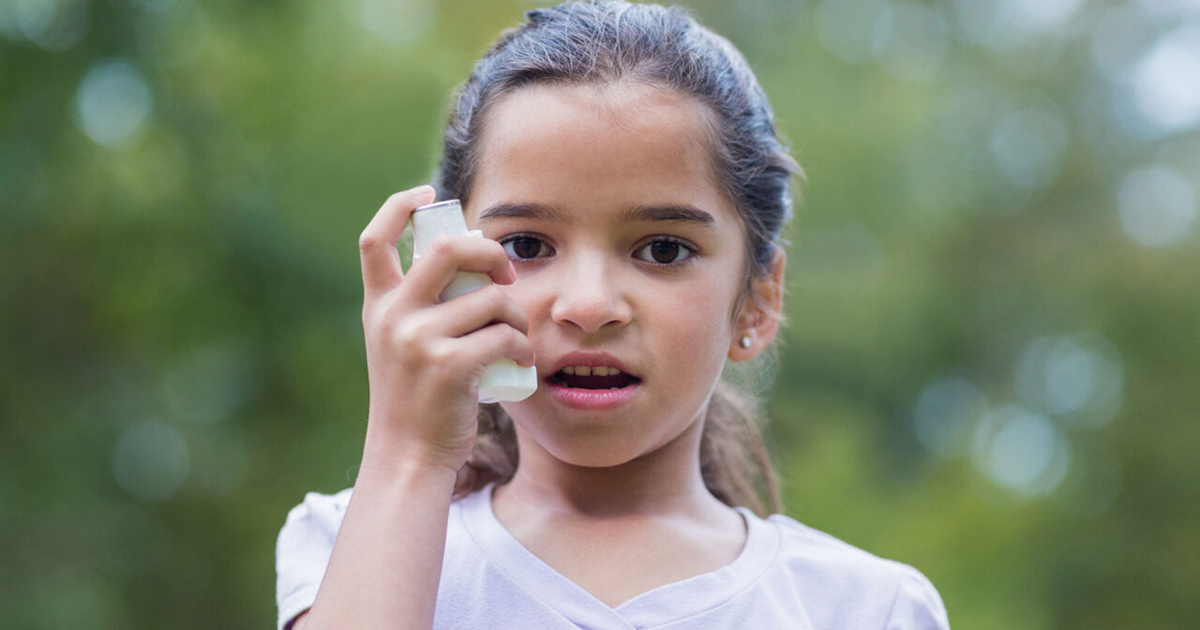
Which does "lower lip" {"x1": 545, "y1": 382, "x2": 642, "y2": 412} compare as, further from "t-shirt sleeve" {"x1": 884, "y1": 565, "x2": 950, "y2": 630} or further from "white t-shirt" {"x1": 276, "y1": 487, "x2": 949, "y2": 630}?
"t-shirt sleeve" {"x1": 884, "y1": 565, "x2": 950, "y2": 630}

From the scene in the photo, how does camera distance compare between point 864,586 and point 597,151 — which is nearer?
point 597,151

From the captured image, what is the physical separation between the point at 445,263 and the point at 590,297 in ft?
0.84

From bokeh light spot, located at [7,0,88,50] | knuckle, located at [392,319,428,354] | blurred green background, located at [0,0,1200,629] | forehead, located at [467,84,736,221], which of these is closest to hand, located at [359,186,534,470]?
knuckle, located at [392,319,428,354]

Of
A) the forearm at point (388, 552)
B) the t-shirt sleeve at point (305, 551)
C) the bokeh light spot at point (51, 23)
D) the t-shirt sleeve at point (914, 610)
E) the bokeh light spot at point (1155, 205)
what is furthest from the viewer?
the bokeh light spot at point (1155, 205)

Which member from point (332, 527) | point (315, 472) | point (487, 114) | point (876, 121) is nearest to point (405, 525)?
point (332, 527)

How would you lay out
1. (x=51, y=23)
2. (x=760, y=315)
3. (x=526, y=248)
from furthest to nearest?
(x=51, y=23) < (x=760, y=315) < (x=526, y=248)

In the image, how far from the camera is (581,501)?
188cm

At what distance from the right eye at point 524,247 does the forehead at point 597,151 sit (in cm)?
6

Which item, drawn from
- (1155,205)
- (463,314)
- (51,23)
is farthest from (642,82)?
(1155,205)

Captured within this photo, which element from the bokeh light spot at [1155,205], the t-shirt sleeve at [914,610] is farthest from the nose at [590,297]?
the bokeh light spot at [1155,205]

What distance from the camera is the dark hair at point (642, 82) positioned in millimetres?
1854

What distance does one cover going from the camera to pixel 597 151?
5.53 ft

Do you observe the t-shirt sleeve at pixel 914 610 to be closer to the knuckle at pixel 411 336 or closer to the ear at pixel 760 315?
the ear at pixel 760 315

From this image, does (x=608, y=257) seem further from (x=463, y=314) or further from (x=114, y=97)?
(x=114, y=97)
